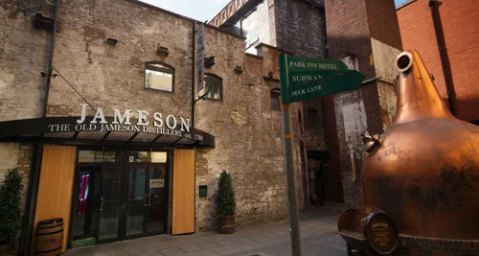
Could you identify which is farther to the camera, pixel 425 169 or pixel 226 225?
pixel 226 225

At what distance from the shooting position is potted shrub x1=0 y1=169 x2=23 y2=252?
6.41 metres

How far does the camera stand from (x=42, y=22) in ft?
26.6

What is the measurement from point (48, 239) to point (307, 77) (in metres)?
7.31

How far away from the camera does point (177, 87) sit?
10.2m

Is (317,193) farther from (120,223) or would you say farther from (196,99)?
(120,223)

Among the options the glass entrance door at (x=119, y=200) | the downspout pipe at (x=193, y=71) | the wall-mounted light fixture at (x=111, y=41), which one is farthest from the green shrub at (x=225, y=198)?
the wall-mounted light fixture at (x=111, y=41)

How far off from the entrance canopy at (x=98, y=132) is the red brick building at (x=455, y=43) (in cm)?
1261

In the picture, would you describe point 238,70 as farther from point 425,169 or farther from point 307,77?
point 425,169

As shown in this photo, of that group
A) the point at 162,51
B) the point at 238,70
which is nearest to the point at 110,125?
the point at 162,51

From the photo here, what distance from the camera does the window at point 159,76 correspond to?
977 cm

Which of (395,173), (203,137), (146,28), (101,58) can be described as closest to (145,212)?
(203,137)

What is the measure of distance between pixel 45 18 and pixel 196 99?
5.20 metres

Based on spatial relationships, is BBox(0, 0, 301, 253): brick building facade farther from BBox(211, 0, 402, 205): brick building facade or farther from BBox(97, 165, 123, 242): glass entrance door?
BBox(211, 0, 402, 205): brick building facade

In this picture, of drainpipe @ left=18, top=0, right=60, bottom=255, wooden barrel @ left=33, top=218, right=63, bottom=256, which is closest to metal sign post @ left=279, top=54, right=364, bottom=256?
wooden barrel @ left=33, top=218, right=63, bottom=256
